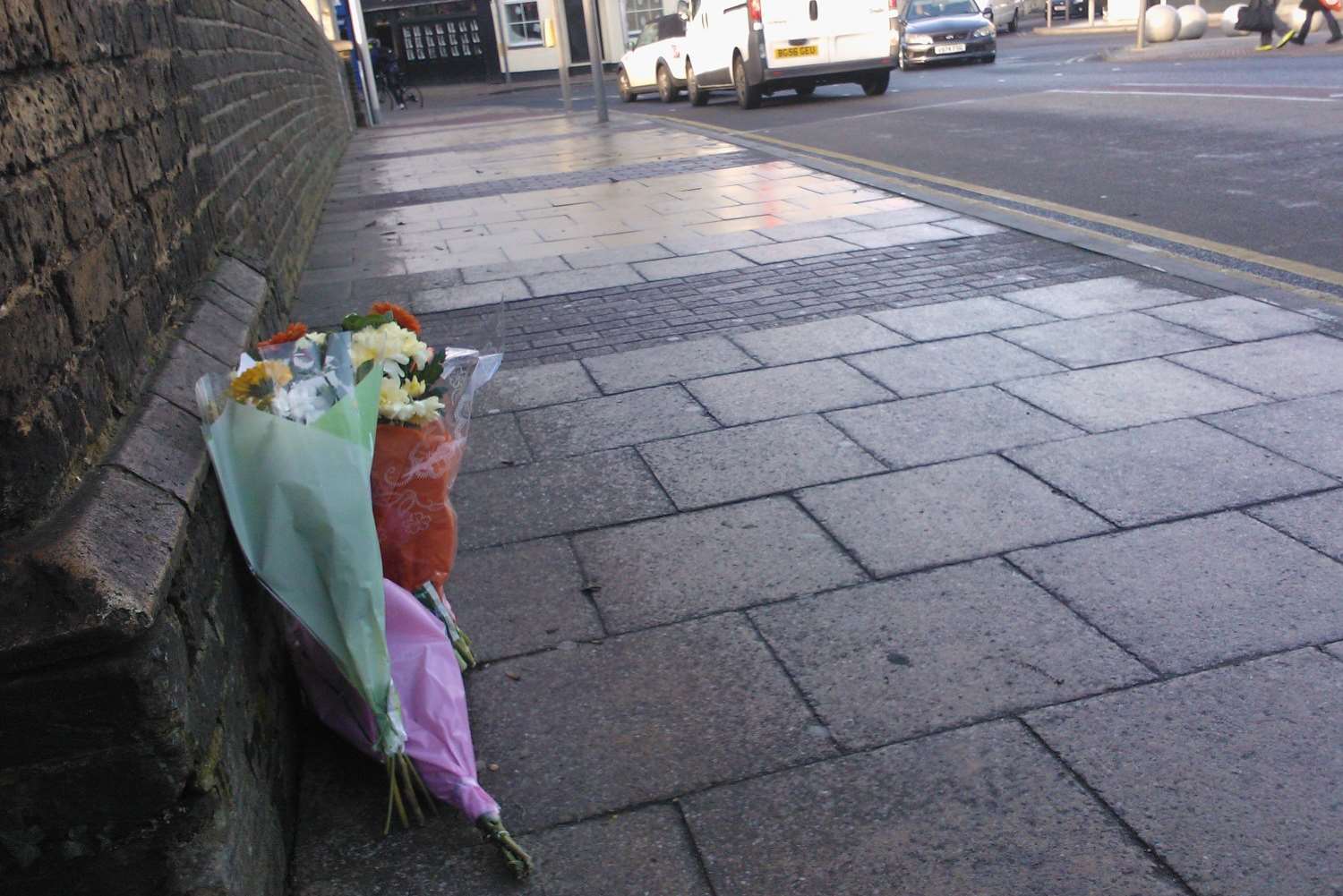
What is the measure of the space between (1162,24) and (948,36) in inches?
189

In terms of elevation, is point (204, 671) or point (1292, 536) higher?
point (204, 671)

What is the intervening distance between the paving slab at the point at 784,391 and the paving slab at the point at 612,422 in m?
0.10

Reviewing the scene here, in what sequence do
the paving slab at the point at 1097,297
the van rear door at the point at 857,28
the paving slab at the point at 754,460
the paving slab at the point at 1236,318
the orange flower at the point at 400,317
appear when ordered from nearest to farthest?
the orange flower at the point at 400,317 < the paving slab at the point at 754,460 < the paving slab at the point at 1236,318 < the paving slab at the point at 1097,297 < the van rear door at the point at 857,28

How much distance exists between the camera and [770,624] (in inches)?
120

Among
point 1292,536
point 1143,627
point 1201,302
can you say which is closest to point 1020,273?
point 1201,302

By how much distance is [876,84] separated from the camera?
19.8 metres

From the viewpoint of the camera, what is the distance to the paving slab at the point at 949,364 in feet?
15.6

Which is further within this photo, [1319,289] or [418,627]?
[1319,289]

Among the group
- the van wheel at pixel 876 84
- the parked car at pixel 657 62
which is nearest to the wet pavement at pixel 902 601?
the van wheel at pixel 876 84

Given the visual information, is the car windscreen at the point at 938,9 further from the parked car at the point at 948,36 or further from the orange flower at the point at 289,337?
the orange flower at the point at 289,337

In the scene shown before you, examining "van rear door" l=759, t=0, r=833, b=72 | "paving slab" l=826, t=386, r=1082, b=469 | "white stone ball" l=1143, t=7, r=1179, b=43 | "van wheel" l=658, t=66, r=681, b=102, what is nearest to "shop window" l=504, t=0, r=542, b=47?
"van wheel" l=658, t=66, r=681, b=102

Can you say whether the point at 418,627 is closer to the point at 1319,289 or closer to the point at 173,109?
the point at 173,109

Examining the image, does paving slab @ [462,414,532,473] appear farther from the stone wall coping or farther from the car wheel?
the car wheel

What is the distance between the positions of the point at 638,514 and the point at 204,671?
6.20 feet
